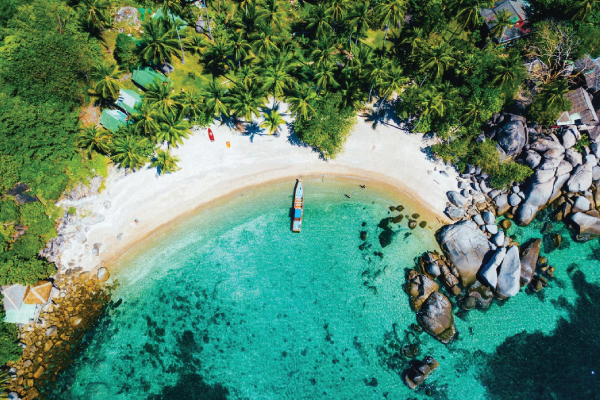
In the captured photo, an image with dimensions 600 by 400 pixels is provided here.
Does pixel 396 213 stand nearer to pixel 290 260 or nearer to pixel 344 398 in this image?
pixel 290 260

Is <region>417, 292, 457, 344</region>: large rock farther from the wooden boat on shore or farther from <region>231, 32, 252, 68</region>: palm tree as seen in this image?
<region>231, 32, 252, 68</region>: palm tree

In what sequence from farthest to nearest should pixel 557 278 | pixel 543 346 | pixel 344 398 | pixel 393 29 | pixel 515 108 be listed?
1. pixel 393 29
2. pixel 515 108
3. pixel 557 278
4. pixel 543 346
5. pixel 344 398

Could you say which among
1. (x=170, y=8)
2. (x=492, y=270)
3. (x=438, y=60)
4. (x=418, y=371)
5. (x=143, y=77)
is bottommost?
(x=418, y=371)

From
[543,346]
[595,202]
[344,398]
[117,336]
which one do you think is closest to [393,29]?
[595,202]

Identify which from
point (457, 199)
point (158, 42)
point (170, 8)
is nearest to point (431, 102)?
point (457, 199)

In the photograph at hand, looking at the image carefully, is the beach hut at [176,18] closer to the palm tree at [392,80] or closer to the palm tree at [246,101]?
the palm tree at [246,101]

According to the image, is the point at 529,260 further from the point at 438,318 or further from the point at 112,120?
the point at 112,120

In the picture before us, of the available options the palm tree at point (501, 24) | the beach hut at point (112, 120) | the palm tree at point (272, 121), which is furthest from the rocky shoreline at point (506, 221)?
the beach hut at point (112, 120)
